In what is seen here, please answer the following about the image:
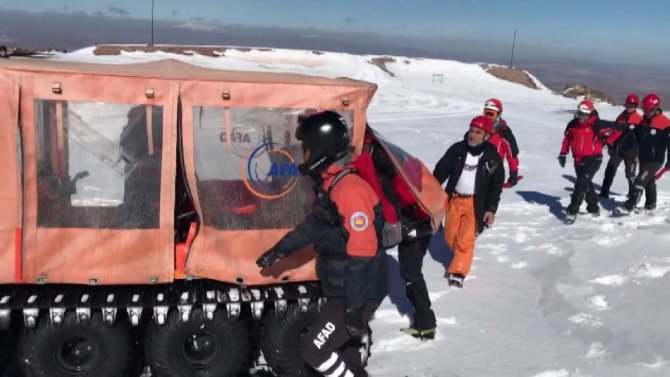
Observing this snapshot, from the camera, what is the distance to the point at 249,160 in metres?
4.21

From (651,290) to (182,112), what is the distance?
190 inches

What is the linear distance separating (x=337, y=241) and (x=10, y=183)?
206cm

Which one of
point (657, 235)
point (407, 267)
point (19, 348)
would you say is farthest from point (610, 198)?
point (19, 348)

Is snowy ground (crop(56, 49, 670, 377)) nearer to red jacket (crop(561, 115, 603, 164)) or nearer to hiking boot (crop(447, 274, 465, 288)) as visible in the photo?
hiking boot (crop(447, 274, 465, 288))

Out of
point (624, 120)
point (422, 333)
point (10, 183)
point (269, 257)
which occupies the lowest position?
point (422, 333)

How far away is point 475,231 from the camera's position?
6.30m

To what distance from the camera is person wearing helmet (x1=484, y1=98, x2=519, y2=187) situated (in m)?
7.43

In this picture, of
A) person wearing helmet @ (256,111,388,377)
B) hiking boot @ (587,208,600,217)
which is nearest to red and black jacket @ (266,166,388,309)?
person wearing helmet @ (256,111,388,377)

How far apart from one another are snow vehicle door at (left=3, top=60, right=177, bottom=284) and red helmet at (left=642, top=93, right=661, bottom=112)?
7673 mm

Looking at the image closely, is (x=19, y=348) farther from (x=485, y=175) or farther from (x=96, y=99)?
(x=485, y=175)

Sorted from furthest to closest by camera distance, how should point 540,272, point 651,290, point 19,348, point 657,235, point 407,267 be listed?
point 657,235, point 540,272, point 651,290, point 407,267, point 19,348

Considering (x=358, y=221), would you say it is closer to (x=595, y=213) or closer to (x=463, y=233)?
(x=463, y=233)

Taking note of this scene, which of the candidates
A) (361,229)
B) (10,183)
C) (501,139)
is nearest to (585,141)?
(501,139)

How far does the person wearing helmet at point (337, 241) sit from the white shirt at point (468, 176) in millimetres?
2501
